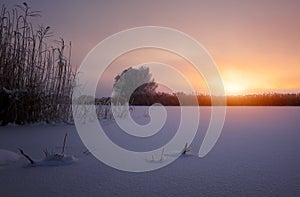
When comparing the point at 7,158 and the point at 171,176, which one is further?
the point at 7,158

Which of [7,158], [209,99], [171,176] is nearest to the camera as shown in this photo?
[171,176]

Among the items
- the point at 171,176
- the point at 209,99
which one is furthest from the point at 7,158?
the point at 209,99

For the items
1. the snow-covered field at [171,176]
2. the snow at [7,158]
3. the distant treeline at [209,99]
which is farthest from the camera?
the distant treeline at [209,99]

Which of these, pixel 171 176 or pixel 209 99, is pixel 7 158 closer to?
pixel 171 176

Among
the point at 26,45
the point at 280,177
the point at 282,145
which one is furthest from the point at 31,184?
the point at 26,45

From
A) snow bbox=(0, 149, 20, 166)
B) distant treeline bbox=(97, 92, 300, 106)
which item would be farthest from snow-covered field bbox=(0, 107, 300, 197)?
distant treeline bbox=(97, 92, 300, 106)

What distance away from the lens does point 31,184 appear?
1.05 metres

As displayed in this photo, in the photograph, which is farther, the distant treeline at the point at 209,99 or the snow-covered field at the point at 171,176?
the distant treeline at the point at 209,99

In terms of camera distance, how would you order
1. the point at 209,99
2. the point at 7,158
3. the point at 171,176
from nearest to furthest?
1. the point at 171,176
2. the point at 7,158
3. the point at 209,99

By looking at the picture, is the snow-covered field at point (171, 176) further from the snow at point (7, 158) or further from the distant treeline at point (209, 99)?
the distant treeline at point (209, 99)

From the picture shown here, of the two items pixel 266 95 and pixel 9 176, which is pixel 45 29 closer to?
pixel 9 176

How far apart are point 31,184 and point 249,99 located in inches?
403

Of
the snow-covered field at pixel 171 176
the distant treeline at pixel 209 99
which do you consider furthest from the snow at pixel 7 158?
the distant treeline at pixel 209 99

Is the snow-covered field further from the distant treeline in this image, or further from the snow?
the distant treeline
